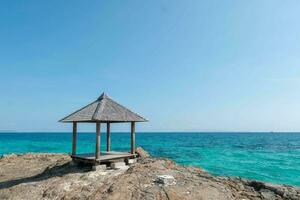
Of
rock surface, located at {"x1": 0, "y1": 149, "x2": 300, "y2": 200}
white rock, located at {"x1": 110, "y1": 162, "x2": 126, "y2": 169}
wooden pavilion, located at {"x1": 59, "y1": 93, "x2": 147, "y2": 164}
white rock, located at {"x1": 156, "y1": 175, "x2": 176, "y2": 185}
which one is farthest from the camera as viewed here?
white rock, located at {"x1": 110, "y1": 162, "x2": 126, "y2": 169}

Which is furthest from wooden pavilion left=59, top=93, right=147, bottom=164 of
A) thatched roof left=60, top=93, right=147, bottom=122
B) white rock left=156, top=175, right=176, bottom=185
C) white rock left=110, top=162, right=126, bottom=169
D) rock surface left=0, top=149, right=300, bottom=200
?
white rock left=156, top=175, right=176, bottom=185

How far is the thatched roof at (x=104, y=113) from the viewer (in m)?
13.5

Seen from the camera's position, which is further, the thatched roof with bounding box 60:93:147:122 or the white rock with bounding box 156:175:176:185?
the thatched roof with bounding box 60:93:147:122

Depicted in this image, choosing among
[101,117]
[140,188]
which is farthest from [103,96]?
[140,188]

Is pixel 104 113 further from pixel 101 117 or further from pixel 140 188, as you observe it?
pixel 140 188

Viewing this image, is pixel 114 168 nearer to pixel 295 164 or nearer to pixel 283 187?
pixel 283 187

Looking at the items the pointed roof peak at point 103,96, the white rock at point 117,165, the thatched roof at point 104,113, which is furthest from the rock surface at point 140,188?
the pointed roof peak at point 103,96

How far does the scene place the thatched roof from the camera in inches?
531

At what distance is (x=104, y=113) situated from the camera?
13672 millimetres

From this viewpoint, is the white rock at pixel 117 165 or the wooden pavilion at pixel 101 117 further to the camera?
the white rock at pixel 117 165

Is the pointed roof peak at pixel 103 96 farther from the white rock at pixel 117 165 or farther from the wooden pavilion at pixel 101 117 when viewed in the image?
the white rock at pixel 117 165

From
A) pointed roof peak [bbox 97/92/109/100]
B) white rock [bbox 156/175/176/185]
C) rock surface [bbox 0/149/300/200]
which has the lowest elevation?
rock surface [bbox 0/149/300/200]

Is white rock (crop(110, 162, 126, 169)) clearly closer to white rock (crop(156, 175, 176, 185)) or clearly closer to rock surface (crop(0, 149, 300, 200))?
rock surface (crop(0, 149, 300, 200))

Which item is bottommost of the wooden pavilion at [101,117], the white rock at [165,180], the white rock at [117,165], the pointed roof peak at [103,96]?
the white rock at [165,180]
